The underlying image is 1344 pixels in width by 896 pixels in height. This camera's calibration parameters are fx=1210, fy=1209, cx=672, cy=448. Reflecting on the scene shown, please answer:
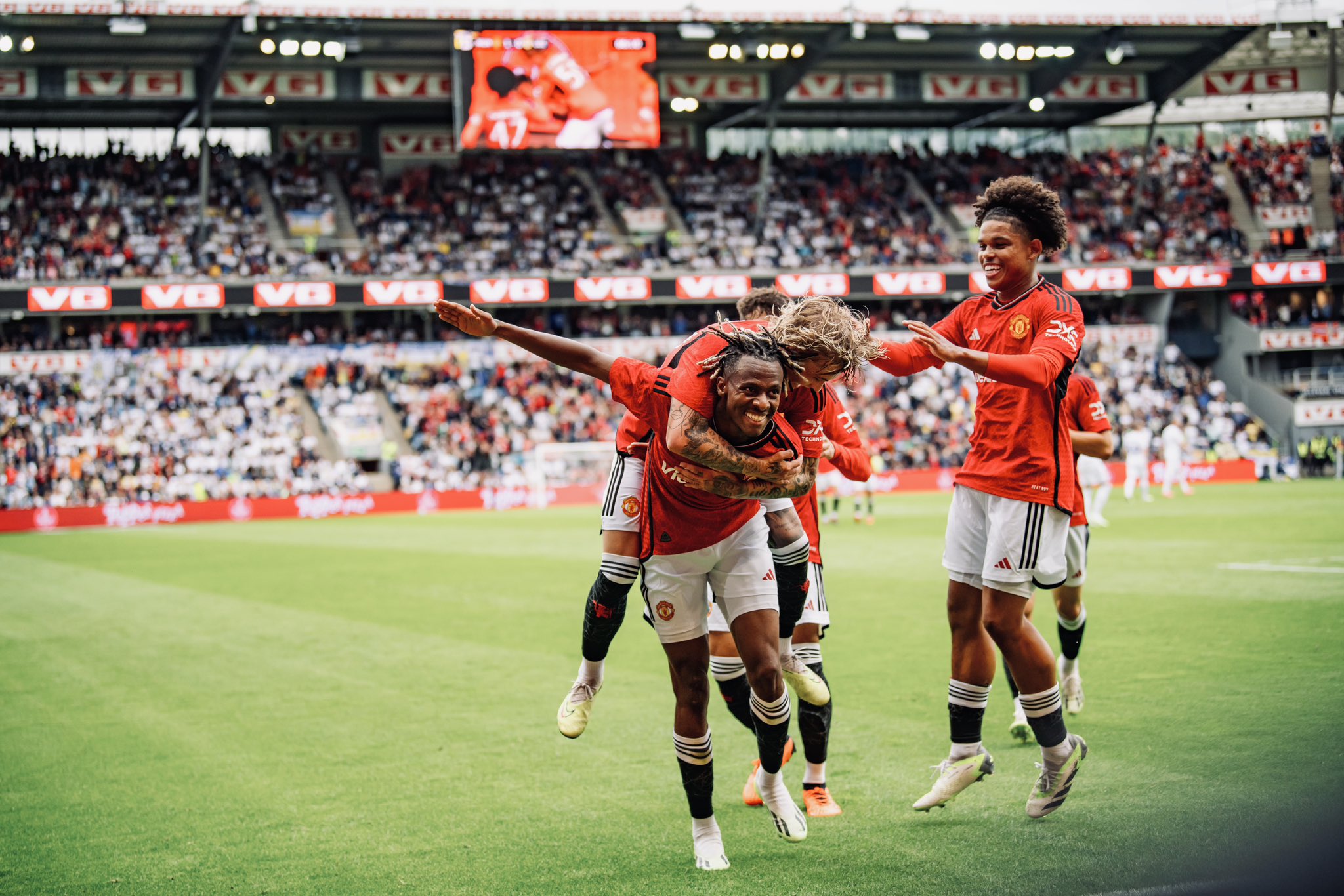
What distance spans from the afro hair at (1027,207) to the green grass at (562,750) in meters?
2.74

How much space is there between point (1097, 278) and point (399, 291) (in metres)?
24.3

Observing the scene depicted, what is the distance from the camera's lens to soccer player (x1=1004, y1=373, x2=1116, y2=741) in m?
7.33

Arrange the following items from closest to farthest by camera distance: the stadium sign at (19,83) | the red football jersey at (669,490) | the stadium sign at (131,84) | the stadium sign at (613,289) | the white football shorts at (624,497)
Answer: the red football jersey at (669,490) < the white football shorts at (624,497) < the stadium sign at (19,83) < the stadium sign at (131,84) < the stadium sign at (613,289)

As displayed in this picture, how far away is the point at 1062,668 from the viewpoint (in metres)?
7.89

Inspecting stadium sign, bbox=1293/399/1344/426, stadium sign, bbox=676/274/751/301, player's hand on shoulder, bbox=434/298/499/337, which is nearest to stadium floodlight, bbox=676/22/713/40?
stadium sign, bbox=676/274/751/301

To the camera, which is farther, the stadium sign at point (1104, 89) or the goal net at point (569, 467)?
the stadium sign at point (1104, 89)

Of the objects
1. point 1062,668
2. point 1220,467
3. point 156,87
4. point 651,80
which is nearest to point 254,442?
point 156,87

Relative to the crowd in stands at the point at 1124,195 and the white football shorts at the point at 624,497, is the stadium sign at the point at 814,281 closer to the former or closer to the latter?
the crowd in stands at the point at 1124,195

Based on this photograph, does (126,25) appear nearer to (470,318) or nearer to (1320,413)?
(470,318)

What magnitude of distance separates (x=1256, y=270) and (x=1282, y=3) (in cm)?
962

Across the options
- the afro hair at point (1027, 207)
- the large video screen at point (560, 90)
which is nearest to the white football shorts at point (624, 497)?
the afro hair at point (1027, 207)

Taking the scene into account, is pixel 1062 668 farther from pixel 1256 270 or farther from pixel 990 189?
pixel 1256 270

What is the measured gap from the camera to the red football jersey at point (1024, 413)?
18.3 feet

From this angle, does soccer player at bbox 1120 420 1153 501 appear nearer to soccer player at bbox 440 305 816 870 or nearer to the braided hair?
soccer player at bbox 440 305 816 870
